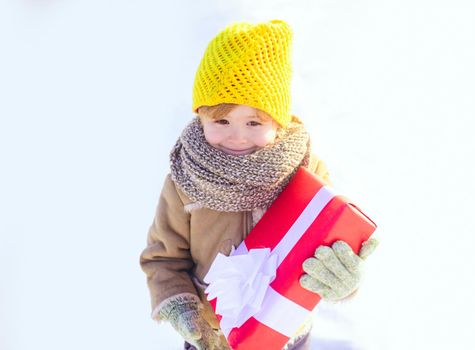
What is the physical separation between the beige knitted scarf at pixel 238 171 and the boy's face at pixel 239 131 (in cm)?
2

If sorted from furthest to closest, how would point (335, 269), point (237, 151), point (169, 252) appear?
point (169, 252) < point (237, 151) < point (335, 269)

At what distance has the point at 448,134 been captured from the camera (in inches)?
89.2

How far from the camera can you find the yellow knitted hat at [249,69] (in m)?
1.16

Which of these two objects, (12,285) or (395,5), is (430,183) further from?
(12,285)

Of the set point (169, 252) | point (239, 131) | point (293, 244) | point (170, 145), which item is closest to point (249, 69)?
point (239, 131)

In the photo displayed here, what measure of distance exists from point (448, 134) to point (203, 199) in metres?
1.37

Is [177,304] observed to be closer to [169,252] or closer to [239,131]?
[169,252]

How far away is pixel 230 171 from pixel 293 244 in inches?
7.3

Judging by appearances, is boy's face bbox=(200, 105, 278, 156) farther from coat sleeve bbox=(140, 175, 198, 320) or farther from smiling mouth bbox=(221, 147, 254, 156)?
coat sleeve bbox=(140, 175, 198, 320)

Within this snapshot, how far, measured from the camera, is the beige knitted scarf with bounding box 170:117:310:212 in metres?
1.17

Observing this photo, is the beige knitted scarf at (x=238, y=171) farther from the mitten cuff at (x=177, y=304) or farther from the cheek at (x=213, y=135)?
the mitten cuff at (x=177, y=304)

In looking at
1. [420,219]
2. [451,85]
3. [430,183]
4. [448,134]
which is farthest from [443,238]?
[451,85]

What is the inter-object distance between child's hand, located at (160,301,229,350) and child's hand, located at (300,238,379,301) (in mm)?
283

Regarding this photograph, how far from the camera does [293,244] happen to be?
114 cm
